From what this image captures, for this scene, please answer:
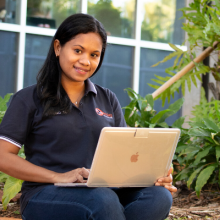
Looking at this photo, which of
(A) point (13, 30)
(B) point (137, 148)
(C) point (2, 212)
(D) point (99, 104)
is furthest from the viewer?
(A) point (13, 30)

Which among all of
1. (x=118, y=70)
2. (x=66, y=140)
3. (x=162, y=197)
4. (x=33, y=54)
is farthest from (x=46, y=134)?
(x=118, y=70)

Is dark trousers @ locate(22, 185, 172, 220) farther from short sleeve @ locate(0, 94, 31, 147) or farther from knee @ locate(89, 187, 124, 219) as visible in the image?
short sleeve @ locate(0, 94, 31, 147)

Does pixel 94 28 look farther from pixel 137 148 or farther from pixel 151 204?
pixel 151 204

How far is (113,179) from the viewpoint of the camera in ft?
4.39

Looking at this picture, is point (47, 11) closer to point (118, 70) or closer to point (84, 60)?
point (118, 70)

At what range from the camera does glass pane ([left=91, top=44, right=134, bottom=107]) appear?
4.16 metres

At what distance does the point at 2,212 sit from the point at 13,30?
7.00 feet

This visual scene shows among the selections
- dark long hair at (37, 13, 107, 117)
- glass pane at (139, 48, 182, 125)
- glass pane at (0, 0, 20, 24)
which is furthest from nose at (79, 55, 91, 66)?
glass pane at (139, 48, 182, 125)

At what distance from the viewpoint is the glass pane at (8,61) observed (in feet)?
11.8

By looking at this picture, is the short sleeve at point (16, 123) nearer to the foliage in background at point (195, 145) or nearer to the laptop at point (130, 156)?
the laptop at point (130, 156)

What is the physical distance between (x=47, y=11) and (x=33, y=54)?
512 millimetres

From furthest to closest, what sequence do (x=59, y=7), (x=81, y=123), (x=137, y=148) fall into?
(x=59, y=7) < (x=81, y=123) < (x=137, y=148)

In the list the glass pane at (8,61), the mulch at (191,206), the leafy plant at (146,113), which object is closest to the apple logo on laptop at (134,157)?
the mulch at (191,206)

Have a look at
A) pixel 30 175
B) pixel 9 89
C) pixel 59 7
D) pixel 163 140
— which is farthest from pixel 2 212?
pixel 59 7
